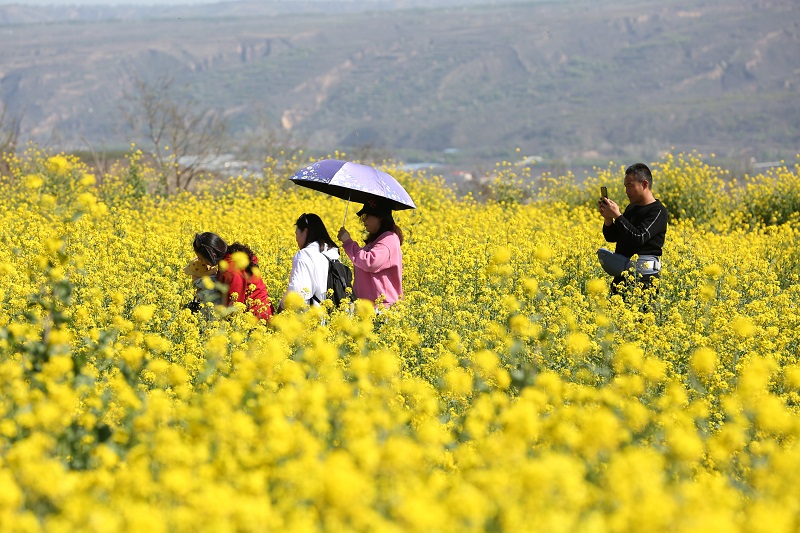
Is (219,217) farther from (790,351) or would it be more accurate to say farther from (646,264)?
(790,351)

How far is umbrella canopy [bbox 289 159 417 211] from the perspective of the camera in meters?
6.56

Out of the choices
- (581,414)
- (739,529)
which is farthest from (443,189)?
(739,529)

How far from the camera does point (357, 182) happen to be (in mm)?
6578

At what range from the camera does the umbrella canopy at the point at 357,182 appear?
6559 mm

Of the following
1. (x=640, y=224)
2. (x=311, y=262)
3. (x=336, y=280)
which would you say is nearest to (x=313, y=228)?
(x=311, y=262)

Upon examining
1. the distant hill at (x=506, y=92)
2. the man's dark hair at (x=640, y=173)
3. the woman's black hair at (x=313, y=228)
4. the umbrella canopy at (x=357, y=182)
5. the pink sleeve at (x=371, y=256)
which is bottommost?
the distant hill at (x=506, y=92)

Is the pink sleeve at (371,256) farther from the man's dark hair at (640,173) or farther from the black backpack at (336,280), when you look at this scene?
the man's dark hair at (640,173)

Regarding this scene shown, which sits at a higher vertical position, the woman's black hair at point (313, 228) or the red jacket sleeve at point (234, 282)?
the woman's black hair at point (313, 228)

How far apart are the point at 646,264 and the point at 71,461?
4.25m

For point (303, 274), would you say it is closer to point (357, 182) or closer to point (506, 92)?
point (357, 182)

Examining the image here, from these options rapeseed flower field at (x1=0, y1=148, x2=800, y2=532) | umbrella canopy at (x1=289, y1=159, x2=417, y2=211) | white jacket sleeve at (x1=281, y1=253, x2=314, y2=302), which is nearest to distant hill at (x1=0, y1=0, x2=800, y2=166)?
umbrella canopy at (x1=289, y1=159, x2=417, y2=211)

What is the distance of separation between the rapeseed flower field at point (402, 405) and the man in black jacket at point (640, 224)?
235 millimetres

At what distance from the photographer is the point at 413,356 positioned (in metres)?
5.33

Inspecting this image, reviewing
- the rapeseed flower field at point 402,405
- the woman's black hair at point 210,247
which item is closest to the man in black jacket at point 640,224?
the rapeseed flower field at point 402,405
